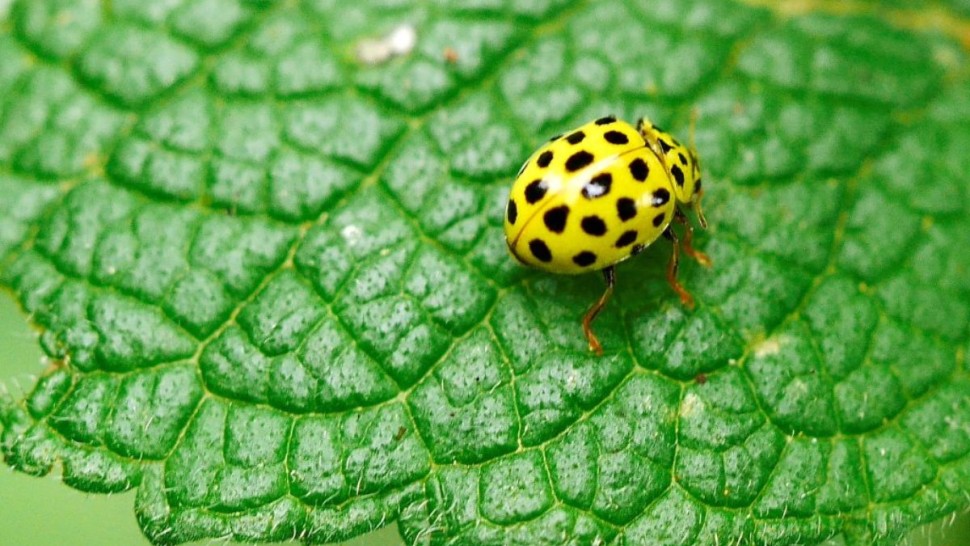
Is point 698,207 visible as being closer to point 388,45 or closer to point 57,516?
point 388,45

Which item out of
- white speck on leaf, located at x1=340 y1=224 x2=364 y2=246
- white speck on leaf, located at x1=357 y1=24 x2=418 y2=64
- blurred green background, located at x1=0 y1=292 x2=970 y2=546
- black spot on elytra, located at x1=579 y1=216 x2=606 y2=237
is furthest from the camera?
blurred green background, located at x1=0 y1=292 x2=970 y2=546

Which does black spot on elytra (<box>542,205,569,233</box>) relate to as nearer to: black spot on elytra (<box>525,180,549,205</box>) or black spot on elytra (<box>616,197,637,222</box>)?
black spot on elytra (<box>525,180,549,205</box>)

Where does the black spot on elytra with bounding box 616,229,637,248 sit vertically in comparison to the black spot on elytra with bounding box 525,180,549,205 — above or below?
below

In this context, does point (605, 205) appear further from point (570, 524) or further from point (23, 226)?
point (23, 226)

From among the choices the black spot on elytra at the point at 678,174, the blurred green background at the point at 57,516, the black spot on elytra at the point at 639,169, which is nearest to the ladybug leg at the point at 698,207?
the black spot on elytra at the point at 678,174

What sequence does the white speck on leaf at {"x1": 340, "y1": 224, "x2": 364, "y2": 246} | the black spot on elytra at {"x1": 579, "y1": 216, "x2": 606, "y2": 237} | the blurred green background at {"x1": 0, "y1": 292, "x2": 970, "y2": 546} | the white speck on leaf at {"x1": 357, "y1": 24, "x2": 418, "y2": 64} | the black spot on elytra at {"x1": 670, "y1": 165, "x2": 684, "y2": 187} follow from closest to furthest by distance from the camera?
1. the black spot on elytra at {"x1": 579, "y1": 216, "x2": 606, "y2": 237}
2. the black spot on elytra at {"x1": 670, "y1": 165, "x2": 684, "y2": 187}
3. the white speck on leaf at {"x1": 340, "y1": 224, "x2": 364, "y2": 246}
4. the white speck on leaf at {"x1": 357, "y1": 24, "x2": 418, "y2": 64}
5. the blurred green background at {"x1": 0, "y1": 292, "x2": 970, "y2": 546}

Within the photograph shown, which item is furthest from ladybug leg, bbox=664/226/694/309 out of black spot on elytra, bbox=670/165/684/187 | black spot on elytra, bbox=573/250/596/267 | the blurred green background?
the blurred green background

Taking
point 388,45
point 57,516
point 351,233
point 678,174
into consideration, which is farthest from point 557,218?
point 57,516

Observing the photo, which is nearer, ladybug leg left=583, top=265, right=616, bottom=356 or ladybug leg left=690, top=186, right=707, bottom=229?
ladybug leg left=583, top=265, right=616, bottom=356
